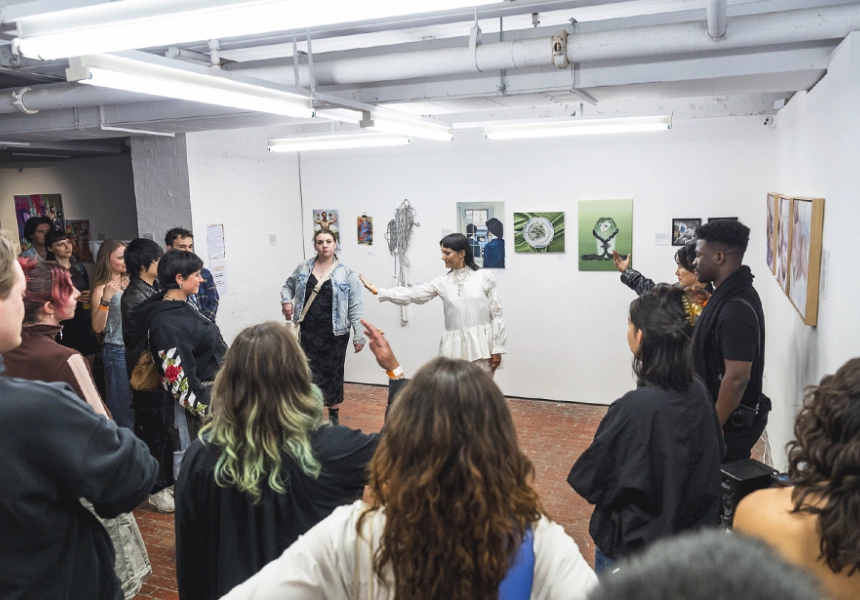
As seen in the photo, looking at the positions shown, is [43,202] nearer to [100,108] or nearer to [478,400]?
[100,108]

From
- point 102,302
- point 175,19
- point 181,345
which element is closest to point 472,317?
point 181,345

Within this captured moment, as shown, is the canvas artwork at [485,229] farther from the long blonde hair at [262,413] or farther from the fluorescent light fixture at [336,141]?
the long blonde hair at [262,413]

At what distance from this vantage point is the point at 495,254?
24.0 feet

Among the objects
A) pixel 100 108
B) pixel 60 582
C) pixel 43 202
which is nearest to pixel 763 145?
pixel 100 108

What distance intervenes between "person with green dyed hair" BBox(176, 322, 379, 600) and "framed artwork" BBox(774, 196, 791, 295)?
11.1ft

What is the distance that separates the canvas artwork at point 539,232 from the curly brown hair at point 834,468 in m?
5.55

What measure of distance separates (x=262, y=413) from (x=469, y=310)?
3714 millimetres

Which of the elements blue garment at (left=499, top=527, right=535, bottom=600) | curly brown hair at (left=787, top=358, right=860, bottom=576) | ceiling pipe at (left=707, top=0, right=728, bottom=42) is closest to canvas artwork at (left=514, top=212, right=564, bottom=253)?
ceiling pipe at (left=707, top=0, right=728, bottom=42)

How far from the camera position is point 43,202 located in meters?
9.92

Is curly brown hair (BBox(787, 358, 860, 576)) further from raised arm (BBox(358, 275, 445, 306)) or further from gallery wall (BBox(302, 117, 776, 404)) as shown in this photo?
gallery wall (BBox(302, 117, 776, 404))

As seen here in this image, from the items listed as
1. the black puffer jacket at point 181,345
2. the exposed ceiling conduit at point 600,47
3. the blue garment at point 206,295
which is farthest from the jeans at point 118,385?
the exposed ceiling conduit at point 600,47

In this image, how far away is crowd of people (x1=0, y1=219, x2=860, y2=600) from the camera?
1.29 metres

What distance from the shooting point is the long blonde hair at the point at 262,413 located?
203cm

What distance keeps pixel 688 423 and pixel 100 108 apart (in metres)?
5.32
